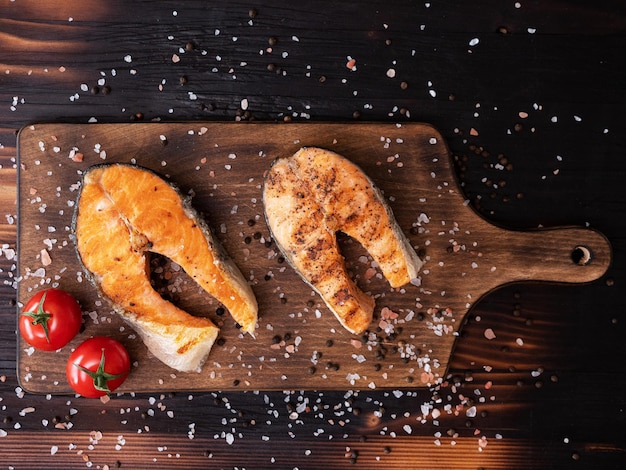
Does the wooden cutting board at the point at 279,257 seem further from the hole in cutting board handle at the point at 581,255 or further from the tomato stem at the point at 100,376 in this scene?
the tomato stem at the point at 100,376

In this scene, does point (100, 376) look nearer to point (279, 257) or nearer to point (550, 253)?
point (279, 257)

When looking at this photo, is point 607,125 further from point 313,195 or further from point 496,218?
point 313,195

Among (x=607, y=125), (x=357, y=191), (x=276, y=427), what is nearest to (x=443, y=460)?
(x=276, y=427)

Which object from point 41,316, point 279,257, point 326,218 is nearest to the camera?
point 41,316

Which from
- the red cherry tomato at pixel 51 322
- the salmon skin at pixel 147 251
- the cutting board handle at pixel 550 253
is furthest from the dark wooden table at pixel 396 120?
the salmon skin at pixel 147 251

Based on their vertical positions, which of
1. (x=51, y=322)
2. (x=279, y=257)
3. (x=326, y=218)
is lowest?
(x=51, y=322)

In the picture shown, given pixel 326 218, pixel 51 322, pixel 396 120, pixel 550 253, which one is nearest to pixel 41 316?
pixel 51 322

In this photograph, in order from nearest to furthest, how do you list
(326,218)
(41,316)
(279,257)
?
1. (41,316)
2. (326,218)
3. (279,257)
